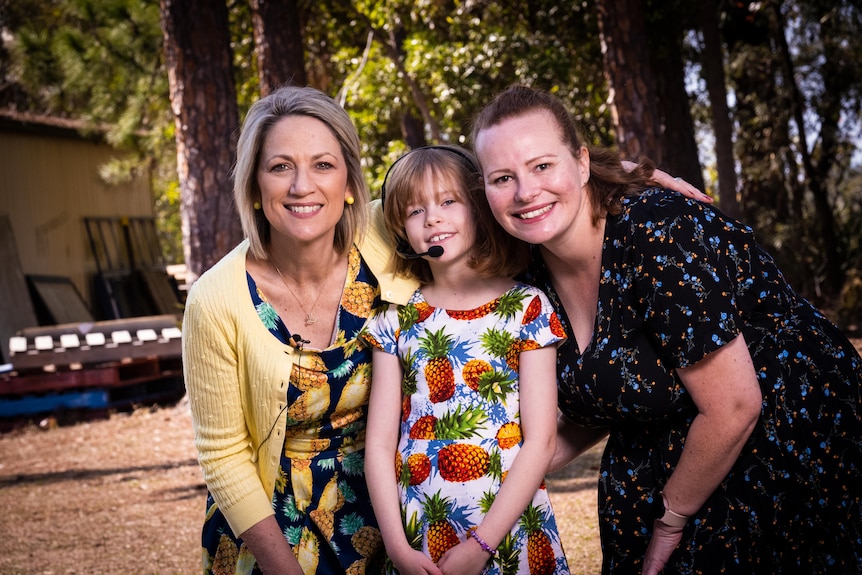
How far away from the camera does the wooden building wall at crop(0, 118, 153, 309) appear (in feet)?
50.5

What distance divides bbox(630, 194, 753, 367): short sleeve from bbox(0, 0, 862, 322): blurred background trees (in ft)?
19.4

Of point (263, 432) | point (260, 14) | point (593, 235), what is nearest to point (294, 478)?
point (263, 432)

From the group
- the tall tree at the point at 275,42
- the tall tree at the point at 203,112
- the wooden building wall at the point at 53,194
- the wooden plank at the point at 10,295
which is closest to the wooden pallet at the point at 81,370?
the wooden plank at the point at 10,295

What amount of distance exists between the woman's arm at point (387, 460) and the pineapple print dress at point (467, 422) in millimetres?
30

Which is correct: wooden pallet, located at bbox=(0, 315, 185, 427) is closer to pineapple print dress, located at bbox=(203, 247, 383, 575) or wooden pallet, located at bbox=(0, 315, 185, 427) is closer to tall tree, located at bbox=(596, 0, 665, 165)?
tall tree, located at bbox=(596, 0, 665, 165)

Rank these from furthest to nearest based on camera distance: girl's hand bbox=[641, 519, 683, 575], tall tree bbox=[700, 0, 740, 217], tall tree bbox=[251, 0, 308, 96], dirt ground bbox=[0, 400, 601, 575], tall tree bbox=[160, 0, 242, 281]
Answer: tall tree bbox=[700, 0, 740, 217] < tall tree bbox=[251, 0, 308, 96] < tall tree bbox=[160, 0, 242, 281] < dirt ground bbox=[0, 400, 601, 575] < girl's hand bbox=[641, 519, 683, 575]

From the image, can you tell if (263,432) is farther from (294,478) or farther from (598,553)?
(598,553)

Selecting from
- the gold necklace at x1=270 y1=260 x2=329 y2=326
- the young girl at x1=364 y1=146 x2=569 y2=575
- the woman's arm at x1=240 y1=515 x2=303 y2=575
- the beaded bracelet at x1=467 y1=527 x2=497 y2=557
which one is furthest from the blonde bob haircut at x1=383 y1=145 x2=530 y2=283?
the woman's arm at x1=240 y1=515 x2=303 y2=575

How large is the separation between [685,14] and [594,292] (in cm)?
981

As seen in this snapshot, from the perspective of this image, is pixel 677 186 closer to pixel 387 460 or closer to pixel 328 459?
pixel 387 460

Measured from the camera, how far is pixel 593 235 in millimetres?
2521

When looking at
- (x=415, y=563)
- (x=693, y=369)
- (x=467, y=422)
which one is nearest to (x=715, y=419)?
(x=693, y=369)

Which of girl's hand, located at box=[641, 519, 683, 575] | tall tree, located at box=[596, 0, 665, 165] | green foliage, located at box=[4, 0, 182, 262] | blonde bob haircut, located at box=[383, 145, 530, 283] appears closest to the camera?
girl's hand, located at box=[641, 519, 683, 575]

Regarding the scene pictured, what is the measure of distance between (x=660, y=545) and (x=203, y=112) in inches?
240
